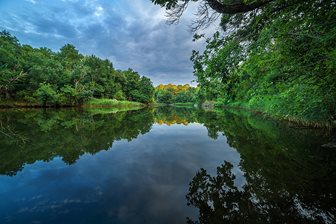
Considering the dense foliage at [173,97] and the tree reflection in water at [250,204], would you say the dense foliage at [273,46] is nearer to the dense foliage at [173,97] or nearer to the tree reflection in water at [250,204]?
the tree reflection in water at [250,204]

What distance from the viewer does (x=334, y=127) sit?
10.3m

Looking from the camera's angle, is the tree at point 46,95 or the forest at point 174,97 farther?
the forest at point 174,97

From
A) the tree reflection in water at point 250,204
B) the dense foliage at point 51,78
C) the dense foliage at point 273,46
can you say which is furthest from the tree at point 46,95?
the tree reflection in water at point 250,204

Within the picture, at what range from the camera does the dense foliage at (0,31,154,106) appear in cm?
3153

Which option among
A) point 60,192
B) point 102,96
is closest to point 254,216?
point 60,192

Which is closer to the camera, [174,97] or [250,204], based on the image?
[250,204]

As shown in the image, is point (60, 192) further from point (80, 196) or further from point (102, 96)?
point (102, 96)

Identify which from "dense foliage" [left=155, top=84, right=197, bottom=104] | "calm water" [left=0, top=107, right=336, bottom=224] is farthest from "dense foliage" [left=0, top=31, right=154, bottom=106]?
"dense foliage" [left=155, top=84, right=197, bottom=104]

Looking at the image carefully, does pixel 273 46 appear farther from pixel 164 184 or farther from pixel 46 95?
pixel 46 95

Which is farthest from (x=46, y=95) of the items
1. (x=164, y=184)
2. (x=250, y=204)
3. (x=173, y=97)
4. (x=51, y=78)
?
(x=173, y=97)

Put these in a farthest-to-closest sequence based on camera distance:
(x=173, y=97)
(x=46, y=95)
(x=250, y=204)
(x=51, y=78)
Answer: (x=173, y=97) < (x=51, y=78) < (x=46, y=95) < (x=250, y=204)

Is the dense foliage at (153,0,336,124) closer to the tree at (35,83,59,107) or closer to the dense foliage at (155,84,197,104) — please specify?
the tree at (35,83,59,107)

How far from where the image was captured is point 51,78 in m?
36.4

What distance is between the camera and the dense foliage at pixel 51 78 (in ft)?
103
